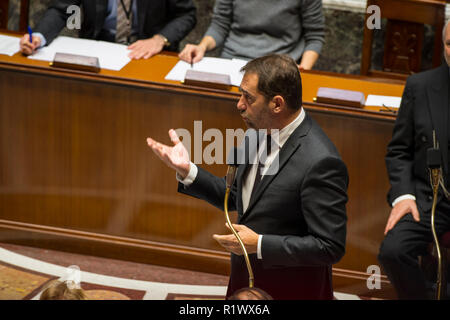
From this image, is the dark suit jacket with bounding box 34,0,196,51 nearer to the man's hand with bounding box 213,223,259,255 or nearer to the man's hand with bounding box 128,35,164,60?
the man's hand with bounding box 128,35,164,60

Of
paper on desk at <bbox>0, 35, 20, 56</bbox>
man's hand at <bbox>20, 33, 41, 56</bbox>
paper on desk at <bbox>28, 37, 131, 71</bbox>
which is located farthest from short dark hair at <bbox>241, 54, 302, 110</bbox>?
paper on desk at <bbox>0, 35, 20, 56</bbox>

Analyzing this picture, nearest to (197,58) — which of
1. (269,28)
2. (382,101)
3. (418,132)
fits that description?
(269,28)

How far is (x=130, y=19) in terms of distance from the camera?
14.3 feet

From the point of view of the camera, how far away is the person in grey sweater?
4242 mm

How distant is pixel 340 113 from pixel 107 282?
1.49 meters

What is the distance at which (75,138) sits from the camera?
364cm

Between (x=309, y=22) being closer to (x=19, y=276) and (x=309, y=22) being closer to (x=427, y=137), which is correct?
(x=427, y=137)

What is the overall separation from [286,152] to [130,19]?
257cm

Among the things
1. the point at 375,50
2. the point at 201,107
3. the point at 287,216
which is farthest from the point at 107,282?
the point at 375,50

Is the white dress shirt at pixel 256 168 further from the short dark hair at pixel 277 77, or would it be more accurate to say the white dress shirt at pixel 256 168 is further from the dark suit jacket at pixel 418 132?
the dark suit jacket at pixel 418 132

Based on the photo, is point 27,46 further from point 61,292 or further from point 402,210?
point 61,292

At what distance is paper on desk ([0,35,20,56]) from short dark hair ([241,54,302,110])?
2.17 m

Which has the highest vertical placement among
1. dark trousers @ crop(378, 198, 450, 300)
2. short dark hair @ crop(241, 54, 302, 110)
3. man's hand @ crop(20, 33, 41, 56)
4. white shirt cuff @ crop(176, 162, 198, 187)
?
short dark hair @ crop(241, 54, 302, 110)

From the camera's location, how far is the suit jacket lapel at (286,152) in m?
2.08
